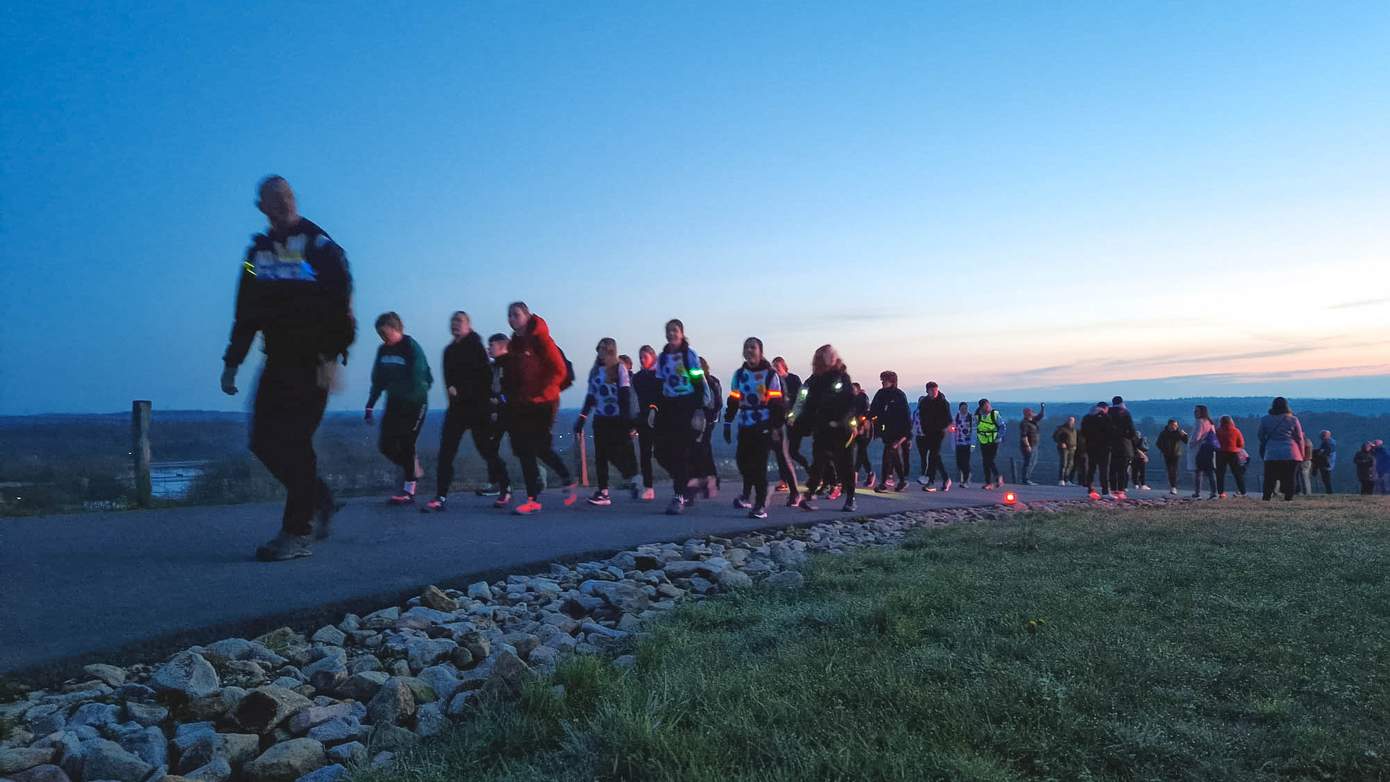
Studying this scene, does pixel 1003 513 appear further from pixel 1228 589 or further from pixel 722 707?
A: pixel 722 707

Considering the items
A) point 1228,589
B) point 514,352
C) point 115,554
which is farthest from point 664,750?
point 514,352

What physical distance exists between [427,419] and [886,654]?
700 centimetres

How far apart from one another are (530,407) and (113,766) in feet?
22.9

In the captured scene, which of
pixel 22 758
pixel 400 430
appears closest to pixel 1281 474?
pixel 400 430

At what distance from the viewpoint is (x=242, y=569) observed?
235 inches

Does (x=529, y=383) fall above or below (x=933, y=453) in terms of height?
above

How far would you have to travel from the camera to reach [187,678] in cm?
368

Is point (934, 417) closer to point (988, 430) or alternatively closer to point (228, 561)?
point (988, 430)

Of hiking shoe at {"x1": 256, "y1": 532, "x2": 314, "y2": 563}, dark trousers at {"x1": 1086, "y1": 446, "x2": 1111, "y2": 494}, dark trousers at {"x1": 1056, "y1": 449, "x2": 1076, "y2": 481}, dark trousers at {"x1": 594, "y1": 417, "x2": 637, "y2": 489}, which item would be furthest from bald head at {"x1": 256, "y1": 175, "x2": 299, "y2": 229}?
dark trousers at {"x1": 1056, "y1": 449, "x2": 1076, "y2": 481}

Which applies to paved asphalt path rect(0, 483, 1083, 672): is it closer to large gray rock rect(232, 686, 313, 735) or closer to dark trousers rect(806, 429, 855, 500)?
dark trousers rect(806, 429, 855, 500)

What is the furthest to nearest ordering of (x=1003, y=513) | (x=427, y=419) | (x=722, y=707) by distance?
(x=1003, y=513) → (x=427, y=419) → (x=722, y=707)

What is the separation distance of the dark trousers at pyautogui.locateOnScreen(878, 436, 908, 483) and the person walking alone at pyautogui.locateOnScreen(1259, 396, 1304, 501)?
247 inches

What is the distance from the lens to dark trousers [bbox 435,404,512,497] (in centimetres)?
966

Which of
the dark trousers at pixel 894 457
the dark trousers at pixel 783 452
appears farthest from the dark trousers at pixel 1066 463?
the dark trousers at pixel 783 452
